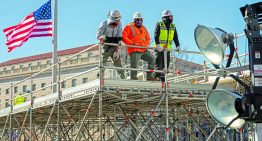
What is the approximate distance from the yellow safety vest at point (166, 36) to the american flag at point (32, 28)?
10021 millimetres

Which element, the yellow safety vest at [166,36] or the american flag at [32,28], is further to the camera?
the american flag at [32,28]

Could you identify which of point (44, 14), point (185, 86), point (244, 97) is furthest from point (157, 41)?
point (44, 14)

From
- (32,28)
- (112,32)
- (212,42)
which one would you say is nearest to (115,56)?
(112,32)

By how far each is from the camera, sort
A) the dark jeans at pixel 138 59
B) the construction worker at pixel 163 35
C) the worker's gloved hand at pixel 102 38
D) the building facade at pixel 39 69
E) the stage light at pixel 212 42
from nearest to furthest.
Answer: the stage light at pixel 212 42, the worker's gloved hand at pixel 102 38, the dark jeans at pixel 138 59, the construction worker at pixel 163 35, the building facade at pixel 39 69

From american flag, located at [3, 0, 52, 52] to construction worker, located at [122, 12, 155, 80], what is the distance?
9.90m

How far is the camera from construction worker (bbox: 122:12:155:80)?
1156 cm

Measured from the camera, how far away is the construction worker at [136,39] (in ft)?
37.9

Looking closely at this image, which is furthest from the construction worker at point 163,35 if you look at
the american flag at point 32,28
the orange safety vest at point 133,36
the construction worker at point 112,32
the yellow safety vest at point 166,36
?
the american flag at point 32,28

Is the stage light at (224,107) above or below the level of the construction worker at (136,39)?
below

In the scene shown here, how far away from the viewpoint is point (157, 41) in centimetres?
1163

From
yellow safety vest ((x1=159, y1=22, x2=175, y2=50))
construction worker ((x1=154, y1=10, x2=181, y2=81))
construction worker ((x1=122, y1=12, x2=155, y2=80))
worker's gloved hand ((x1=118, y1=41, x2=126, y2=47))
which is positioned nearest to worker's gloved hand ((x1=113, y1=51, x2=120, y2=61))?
construction worker ((x1=122, y1=12, x2=155, y2=80))

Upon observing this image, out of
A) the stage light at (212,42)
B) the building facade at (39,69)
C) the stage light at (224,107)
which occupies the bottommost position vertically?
the building facade at (39,69)

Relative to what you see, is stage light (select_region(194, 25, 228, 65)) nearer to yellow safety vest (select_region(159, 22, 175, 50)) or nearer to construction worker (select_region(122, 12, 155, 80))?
construction worker (select_region(122, 12, 155, 80))

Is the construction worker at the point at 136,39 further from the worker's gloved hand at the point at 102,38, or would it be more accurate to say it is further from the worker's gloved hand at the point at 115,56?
the worker's gloved hand at the point at 102,38
